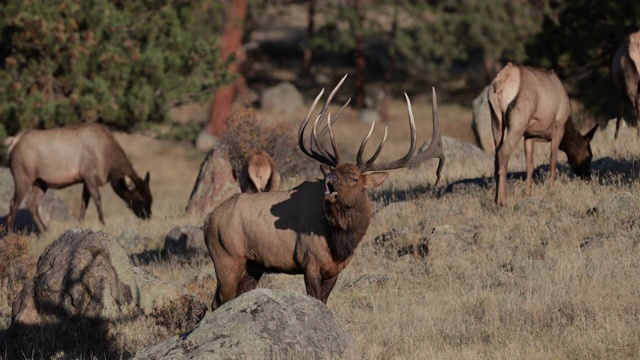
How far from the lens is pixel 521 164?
63.0ft

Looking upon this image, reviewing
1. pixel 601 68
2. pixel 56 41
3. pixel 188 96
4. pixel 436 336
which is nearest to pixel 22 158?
pixel 56 41

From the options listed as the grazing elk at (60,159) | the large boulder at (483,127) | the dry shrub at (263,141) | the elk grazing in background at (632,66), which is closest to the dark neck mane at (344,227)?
the elk grazing in background at (632,66)

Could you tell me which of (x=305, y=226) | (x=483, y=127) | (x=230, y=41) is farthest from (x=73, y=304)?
(x=230, y=41)

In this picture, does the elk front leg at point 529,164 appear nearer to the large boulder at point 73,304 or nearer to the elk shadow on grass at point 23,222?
the large boulder at point 73,304

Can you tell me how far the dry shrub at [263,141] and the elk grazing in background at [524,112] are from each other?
7001 millimetres

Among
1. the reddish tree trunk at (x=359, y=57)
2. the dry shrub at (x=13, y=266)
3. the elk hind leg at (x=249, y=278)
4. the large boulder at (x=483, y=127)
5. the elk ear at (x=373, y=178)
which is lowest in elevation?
the reddish tree trunk at (x=359, y=57)

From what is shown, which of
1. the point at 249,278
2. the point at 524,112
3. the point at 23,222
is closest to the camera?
the point at 249,278

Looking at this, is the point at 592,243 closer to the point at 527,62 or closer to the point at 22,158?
the point at 22,158

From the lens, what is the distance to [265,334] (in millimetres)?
7602

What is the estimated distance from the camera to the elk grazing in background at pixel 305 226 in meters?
9.14

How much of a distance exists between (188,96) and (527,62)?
9.01m

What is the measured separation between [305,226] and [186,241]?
20.5ft

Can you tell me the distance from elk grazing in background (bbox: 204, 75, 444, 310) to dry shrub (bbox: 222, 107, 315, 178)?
10121 millimetres

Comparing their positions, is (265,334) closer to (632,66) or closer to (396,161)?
(396,161)
